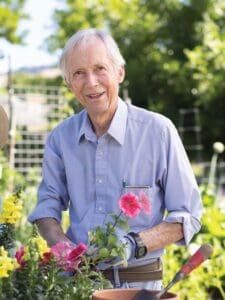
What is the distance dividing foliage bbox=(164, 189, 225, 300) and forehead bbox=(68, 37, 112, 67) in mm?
2112

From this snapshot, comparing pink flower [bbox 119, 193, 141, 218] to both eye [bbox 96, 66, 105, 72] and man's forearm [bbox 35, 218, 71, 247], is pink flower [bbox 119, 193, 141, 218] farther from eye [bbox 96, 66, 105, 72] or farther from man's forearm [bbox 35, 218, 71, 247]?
eye [bbox 96, 66, 105, 72]

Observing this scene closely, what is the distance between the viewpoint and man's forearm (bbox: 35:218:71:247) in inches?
91.4

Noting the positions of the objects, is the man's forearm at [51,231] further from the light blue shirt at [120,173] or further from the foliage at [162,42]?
the foliage at [162,42]

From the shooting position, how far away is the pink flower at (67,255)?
182 centimetres

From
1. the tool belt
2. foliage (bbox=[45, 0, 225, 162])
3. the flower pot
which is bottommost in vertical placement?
the tool belt

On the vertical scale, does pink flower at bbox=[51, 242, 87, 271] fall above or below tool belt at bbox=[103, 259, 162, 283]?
above

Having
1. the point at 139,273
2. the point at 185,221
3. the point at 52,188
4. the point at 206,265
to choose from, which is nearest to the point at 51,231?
the point at 52,188

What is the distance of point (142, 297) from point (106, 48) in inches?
34.3

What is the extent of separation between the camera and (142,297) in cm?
171

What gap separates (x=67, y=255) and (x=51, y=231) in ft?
1.76

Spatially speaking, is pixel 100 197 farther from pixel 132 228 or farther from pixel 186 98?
pixel 186 98

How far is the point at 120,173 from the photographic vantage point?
93.6 inches

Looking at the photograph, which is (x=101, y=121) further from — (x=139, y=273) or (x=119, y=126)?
(x=139, y=273)

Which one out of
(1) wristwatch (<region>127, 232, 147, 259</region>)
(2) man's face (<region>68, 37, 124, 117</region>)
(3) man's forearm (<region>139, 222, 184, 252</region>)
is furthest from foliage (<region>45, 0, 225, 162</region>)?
(1) wristwatch (<region>127, 232, 147, 259</region>)
